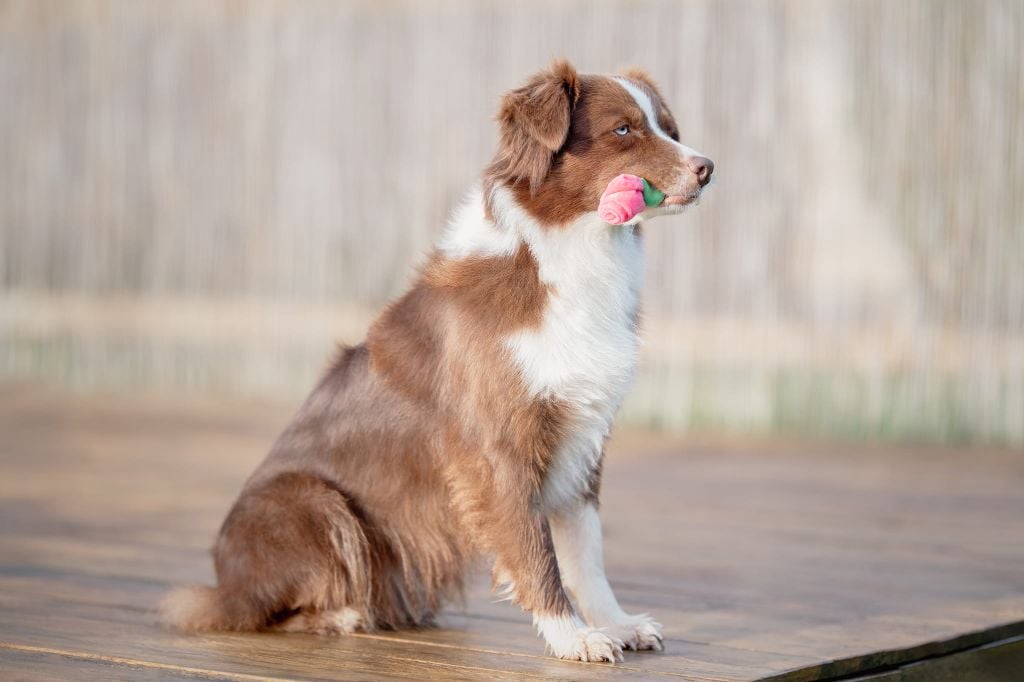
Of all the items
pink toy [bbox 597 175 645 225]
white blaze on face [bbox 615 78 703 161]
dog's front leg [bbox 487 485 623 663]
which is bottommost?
dog's front leg [bbox 487 485 623 663]

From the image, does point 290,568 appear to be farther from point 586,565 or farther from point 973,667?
point 973,667

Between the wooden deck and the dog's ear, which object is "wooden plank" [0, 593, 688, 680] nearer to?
the wooden deck

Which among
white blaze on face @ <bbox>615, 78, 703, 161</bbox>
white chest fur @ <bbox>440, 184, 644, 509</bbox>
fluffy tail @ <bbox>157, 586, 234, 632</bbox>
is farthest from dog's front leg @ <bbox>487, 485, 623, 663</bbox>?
white blaze on face @ <bbox>615, 78, 703, 161</bbox>

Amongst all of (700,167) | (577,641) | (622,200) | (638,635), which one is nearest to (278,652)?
(577,641)

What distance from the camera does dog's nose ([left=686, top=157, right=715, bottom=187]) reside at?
119 inches

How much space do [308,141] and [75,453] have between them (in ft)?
7.95

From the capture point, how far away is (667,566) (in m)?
4.18

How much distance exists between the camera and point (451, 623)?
11.2 feet

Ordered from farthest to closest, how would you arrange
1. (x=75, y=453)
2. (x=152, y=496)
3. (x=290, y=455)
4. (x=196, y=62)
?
(x=196, y=62) → (x=75, y=453) → (x=152, y=496) → (x=290, y=455)

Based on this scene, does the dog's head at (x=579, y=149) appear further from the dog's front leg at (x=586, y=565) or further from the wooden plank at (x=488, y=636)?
the wooden plank at (x=488, y=636)

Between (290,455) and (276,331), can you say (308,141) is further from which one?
(290,455)

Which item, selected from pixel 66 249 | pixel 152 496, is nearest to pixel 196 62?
pixel 66 249

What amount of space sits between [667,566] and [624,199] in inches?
60.2

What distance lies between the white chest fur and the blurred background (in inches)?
134
